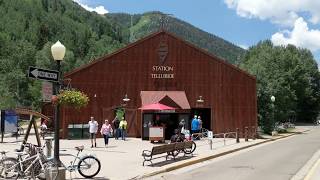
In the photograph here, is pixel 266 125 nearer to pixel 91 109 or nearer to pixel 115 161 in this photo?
pixel 91 109

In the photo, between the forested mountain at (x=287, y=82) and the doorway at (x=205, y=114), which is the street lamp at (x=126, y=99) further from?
the forested mountain at (x=287, y=82)

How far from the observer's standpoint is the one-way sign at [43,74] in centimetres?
1445

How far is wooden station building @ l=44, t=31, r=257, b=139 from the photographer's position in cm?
4119

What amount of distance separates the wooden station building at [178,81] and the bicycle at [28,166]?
84.4 ft

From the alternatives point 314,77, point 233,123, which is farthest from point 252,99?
point 314,77

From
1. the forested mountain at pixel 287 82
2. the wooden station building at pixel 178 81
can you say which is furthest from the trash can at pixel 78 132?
the forested mountain at pixel 287 82

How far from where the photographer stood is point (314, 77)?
365ft

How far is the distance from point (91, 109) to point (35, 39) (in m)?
106

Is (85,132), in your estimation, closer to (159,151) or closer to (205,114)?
(205,114)

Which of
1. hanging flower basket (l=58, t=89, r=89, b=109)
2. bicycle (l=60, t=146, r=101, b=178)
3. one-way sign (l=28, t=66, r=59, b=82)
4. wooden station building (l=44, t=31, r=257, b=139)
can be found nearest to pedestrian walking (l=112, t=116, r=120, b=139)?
wooden station building (l=44, t=31, r=257, b=139)

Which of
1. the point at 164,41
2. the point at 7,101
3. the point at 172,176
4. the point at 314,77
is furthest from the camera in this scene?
the point at 314,77

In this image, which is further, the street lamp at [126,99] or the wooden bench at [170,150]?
the street lamp at [126,99]

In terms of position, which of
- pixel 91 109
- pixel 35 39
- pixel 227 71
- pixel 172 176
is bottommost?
pixel 172 176

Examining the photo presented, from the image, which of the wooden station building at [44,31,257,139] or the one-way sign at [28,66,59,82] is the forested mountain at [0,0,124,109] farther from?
the one-way sign at [28,66,59,82]
